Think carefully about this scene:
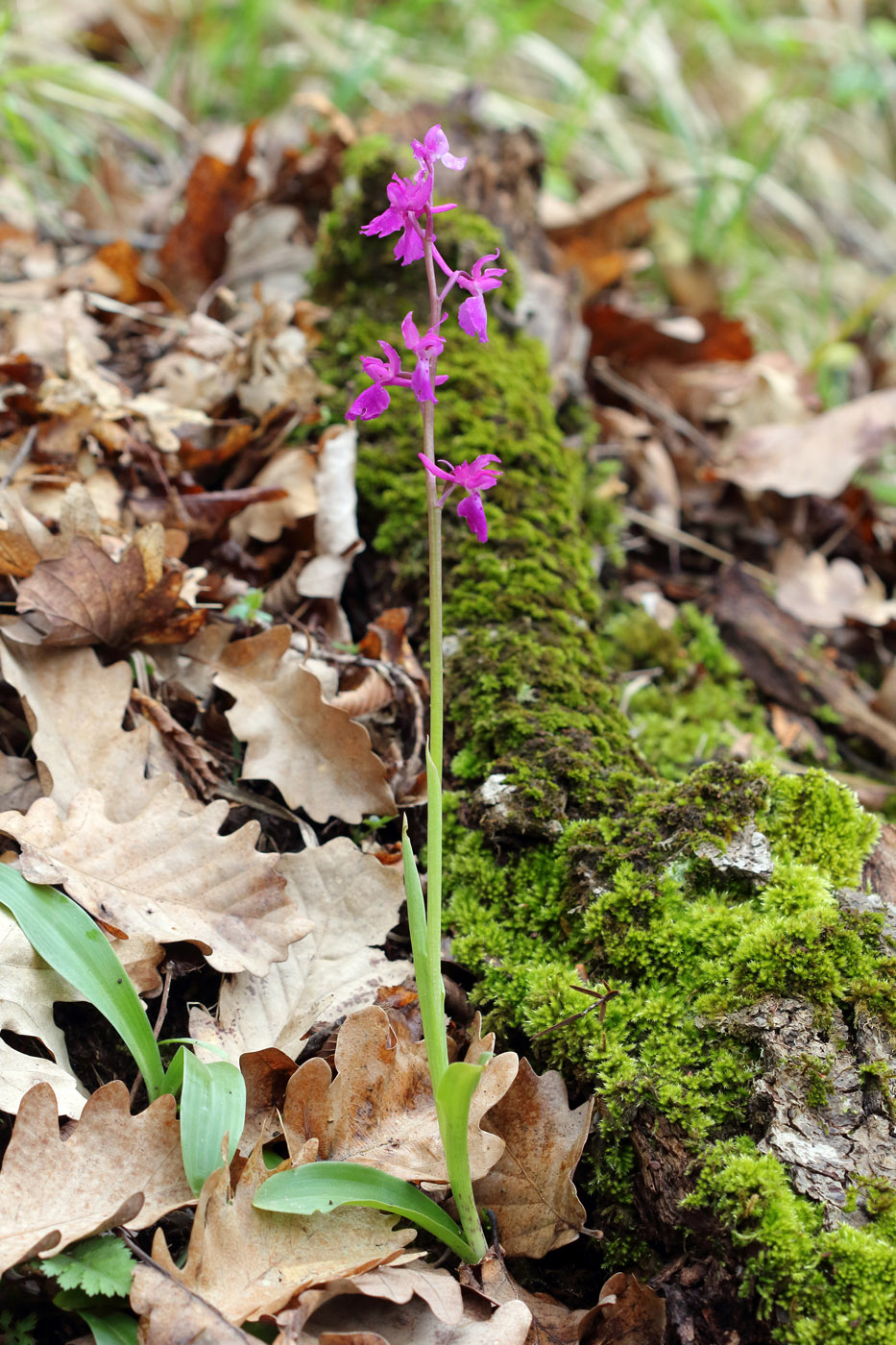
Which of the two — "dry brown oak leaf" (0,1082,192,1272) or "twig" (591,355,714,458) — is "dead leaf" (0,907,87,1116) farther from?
"twig" (591,355,714,458)

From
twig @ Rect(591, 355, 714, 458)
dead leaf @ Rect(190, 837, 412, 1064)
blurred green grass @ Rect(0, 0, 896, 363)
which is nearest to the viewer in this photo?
dead leaf @ Rect(190, 837, 412, 1064)

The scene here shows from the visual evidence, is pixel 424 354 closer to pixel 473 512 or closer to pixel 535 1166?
pixel 473 512

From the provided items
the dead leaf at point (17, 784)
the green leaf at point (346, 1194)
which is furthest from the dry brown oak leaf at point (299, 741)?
the green leaf at point (346, 1194)

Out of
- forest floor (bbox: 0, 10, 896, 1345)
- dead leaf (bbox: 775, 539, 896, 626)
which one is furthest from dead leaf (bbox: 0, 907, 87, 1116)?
dead leaf (bbox: 775, 539, 896, 626)

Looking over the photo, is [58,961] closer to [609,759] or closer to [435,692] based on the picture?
[435,692]

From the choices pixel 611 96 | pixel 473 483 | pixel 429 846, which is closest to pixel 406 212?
pixel 473 483

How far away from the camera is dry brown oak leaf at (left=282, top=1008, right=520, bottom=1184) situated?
1.49 meters

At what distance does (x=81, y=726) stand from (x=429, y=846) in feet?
2.85

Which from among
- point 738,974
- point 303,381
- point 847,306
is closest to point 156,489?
point 303,381

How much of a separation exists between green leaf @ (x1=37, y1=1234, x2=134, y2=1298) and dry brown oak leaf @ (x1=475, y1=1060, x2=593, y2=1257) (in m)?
0.57

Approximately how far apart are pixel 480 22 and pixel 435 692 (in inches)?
270

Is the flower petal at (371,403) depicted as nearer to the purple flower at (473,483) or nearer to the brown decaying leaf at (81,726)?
the purple flower at (473,483)

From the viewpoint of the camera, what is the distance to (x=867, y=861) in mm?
1791

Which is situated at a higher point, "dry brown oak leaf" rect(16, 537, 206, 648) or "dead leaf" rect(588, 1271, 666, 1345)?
"dry brown oak leaf" rect(16, 537, 206, 648)
